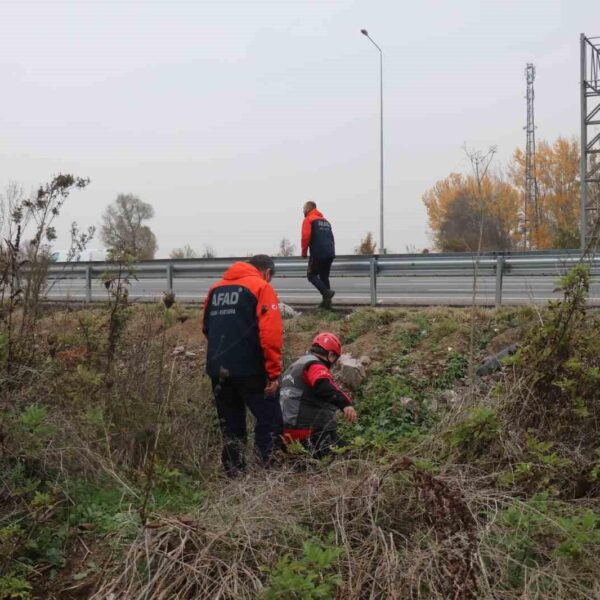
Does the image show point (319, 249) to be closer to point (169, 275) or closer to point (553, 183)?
point (169, 275)

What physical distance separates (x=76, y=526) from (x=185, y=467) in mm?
1340

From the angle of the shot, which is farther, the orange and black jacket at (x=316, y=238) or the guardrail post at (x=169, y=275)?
the guardrail post at (x=169, y=275)

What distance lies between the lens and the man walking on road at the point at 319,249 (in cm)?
1074

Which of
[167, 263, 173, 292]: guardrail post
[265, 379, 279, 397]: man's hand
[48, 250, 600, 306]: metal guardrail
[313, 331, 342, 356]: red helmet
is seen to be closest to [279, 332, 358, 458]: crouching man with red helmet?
[313, 331, 342, 356]: red helmet

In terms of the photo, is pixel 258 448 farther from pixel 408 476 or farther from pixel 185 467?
pixel 408 476

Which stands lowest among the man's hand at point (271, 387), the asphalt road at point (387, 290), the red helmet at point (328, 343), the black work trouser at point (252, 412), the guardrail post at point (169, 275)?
the black work trouser at point (252, 412)

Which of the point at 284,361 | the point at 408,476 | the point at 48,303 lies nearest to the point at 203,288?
the point at 284,361

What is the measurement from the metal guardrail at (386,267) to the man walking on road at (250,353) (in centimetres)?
332

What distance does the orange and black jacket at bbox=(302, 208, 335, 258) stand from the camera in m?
10.8

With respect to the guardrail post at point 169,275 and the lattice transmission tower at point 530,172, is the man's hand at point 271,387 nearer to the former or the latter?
the guardrail post at point 169,275

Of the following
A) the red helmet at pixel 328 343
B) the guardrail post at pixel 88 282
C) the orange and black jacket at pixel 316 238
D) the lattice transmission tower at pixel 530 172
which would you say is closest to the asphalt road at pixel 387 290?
the guardrail post at pixel 88 282

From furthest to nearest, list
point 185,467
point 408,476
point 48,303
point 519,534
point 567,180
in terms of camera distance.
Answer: point 567,180, point 48,303, point 185,467, point 408,476, point 519,534

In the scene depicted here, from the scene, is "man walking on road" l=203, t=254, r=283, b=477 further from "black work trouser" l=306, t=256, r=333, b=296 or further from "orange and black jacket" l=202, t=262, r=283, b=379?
"black work trouser" l=306, t=256, r=333, b=296

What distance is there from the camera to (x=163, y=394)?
6039mm
